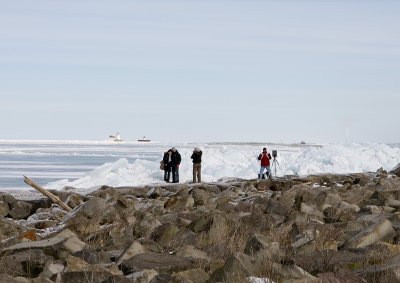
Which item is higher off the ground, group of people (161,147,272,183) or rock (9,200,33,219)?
group of people (161,147,272,183)

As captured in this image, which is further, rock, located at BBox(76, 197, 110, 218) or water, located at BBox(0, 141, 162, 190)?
water, located at BBox(0, 141, 162, 190)

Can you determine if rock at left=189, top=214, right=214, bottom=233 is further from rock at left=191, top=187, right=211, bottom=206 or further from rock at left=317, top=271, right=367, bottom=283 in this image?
rock at left=191, top=187, right=211, bottom=206

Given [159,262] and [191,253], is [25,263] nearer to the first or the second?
[159,262]

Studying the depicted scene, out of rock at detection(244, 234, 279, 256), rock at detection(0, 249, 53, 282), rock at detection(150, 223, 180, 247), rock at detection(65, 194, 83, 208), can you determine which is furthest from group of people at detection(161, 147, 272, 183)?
rock at detection(0, 249, 53, 282)

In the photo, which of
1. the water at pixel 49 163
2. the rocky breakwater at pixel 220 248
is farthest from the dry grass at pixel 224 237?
the water at pixel 49 163

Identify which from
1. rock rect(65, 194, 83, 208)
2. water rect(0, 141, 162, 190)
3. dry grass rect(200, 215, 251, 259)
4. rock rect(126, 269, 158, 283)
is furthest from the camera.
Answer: water rect(0, 141, 162, 190)

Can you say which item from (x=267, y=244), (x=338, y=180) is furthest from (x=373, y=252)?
(x=338, y=180)

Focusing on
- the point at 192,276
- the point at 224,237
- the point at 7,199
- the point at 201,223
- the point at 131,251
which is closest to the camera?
the point at 192,276

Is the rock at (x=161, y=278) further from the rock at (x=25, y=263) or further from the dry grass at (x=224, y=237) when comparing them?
the rock at (x=25, y=263)

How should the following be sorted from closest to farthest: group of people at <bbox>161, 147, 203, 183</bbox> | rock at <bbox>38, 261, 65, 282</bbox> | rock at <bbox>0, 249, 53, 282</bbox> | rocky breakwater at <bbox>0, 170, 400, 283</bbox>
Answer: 1. rocky breakwater at <bbox>0, 170, 400, 283</bbox>
2. rock at <bbox>38, 261, 65, 282</bbox>
3. rock at <bbox>0, 249, 53, 282</bbox>
4. group of people at <bbox>161, 147, 203, 183</bbox>

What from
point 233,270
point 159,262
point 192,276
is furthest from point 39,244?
point 233,270

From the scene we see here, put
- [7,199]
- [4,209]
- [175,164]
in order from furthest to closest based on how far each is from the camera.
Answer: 1. [175,164]
2. [7,199]
3. [4,209]

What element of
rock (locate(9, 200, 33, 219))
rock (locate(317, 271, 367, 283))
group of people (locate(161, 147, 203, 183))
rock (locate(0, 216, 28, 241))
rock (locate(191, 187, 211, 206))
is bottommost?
rock (locate(9, 200, 33, 219))

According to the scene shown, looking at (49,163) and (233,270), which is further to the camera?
(49,163)
